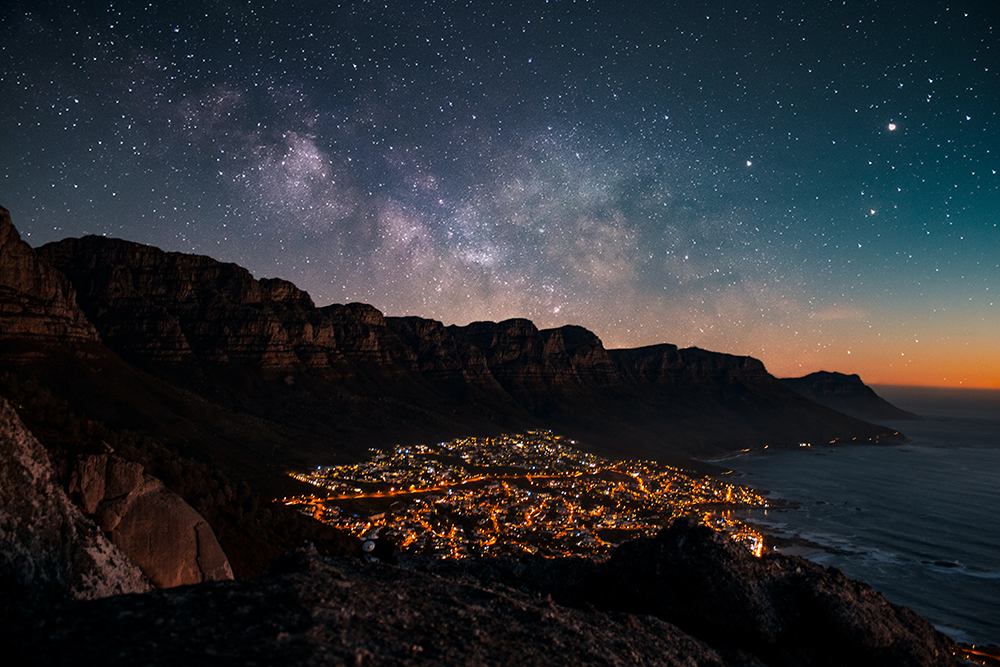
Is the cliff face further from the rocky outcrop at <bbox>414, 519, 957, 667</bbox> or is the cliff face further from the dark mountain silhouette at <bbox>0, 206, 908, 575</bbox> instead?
the rocky outcrop at <bbox>414, 519, 957, 667</bbox>

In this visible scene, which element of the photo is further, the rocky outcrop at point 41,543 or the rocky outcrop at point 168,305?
the rocky outcrop at point 168,305

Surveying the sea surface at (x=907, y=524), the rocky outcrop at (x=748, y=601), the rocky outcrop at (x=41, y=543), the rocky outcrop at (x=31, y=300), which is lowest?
the sea surface at (x=907, y=524)

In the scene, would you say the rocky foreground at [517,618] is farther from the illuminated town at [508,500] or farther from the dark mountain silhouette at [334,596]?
the illuminated town at [508,500]

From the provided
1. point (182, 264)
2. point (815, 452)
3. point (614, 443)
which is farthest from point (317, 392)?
point (815, 452)

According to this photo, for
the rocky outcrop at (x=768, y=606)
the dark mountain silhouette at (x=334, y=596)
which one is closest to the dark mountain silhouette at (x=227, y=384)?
the dark mountain silhouette at (x=334, y=596)

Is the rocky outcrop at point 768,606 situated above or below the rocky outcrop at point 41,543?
below

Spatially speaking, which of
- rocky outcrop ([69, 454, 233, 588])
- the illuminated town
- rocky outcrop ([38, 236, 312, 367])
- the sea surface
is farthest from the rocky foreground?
rocky outcrop ([38, 236, 312, 367])
